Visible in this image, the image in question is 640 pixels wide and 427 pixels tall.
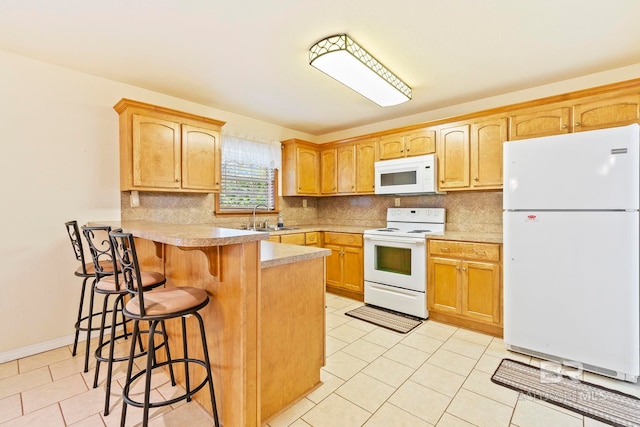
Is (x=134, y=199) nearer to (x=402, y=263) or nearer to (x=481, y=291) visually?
(x=402, y=263)

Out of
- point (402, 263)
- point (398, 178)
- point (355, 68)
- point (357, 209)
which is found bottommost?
point (402, 263)

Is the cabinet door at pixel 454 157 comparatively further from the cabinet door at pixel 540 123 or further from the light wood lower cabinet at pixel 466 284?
A: the light wood lower cabinet at pixel 466 284

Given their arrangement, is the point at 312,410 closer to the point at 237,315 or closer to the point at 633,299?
the point at 237,315

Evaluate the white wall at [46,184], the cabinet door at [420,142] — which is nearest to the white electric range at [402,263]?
the cabinet door at [420,142]

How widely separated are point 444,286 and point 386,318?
705mm

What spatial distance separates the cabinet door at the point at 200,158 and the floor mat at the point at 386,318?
2161 mm

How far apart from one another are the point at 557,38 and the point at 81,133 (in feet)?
13.1

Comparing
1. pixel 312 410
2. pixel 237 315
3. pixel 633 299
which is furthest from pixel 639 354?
pixel 237 315

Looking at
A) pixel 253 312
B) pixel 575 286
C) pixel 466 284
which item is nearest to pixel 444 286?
Answer: pixel 466 284

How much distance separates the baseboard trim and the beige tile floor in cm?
6

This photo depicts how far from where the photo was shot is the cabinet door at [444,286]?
295 cm

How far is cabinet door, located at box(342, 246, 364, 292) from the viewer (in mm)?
3740

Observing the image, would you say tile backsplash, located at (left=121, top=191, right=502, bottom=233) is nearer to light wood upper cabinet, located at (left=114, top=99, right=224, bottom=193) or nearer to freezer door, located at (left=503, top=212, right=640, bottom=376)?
light wood upper cabinet, located at (left=114, top=99, right=224, bottom=193)

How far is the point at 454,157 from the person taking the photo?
3250 mm
